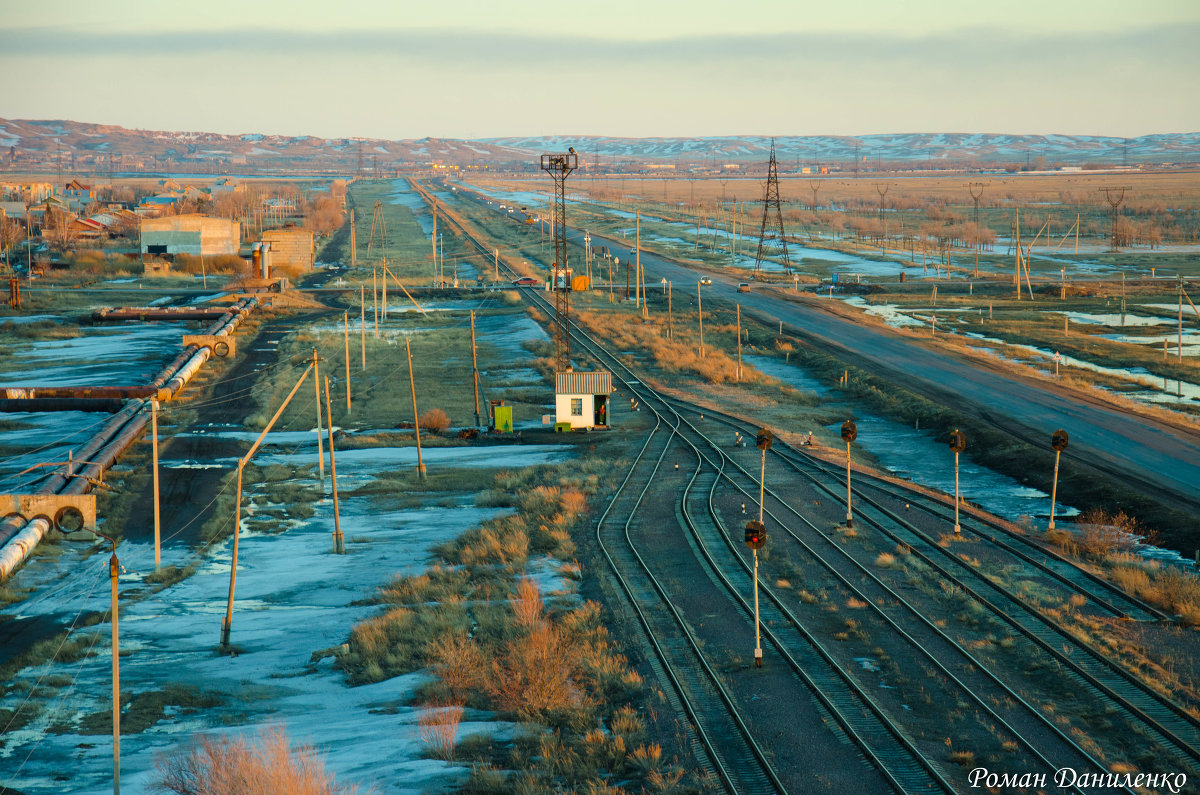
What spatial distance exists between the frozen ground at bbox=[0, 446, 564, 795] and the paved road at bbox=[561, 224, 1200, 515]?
2015 cm

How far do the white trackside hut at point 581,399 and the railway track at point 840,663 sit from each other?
341 inches

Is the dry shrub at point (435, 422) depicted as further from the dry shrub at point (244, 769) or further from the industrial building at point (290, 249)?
the industrial building at point (290, 249)

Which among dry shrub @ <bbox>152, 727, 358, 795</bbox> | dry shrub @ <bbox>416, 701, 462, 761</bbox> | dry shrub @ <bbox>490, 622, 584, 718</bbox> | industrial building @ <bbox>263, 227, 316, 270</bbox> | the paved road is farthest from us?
industrial building @ <bbox>263, 227, 316, 270</bbox>

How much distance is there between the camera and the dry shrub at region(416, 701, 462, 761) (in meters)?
16.8

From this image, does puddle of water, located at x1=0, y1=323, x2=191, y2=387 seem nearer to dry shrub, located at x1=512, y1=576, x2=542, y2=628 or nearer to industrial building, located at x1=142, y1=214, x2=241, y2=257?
dry shrub, located at x1=512, y1=576, x2=542, y2=628

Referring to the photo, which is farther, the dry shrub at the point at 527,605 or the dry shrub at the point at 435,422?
the dry shrub at the point at 435,422

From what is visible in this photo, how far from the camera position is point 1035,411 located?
42.8m

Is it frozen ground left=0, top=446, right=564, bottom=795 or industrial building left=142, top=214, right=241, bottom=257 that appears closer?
frozen ground left=0, top=446, right=564, bottom=795

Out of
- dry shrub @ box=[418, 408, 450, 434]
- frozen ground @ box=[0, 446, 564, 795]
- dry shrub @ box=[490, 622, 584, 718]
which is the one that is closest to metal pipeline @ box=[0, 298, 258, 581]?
frozen ground @ box=[0, 446, 564, 795]

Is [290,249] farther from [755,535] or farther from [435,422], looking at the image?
[755,535]

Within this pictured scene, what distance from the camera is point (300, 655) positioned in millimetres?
21812

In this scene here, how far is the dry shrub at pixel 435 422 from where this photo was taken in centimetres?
4394

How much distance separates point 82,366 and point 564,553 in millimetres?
40455

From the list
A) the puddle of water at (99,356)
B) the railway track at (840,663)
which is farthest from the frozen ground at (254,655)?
the puddle of water at (99,356)
